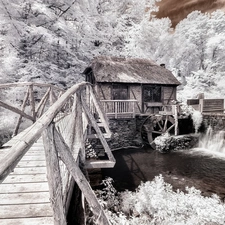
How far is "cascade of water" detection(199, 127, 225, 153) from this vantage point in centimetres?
1180

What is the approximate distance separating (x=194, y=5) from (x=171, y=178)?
1257 inches

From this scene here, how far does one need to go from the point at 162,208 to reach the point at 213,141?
9.24 metres

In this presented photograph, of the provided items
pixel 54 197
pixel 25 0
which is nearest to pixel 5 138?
pixel 25 0

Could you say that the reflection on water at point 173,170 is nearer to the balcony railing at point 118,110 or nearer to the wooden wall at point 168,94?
the balcony railing at point 118,110

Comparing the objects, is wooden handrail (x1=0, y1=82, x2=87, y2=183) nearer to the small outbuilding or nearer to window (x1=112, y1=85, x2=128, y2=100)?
the small outbuilding

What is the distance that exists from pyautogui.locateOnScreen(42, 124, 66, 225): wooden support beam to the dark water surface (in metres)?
6.63

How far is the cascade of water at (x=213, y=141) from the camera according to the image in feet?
38.7

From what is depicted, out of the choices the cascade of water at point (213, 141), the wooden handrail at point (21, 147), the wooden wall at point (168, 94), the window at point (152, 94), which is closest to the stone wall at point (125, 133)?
the window at point (152, 94)

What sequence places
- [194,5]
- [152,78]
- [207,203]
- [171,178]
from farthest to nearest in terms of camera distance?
[194,5] → [152,78] → [171,178] → [207,203]

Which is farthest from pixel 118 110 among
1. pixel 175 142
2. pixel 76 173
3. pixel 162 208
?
pixel 76 173

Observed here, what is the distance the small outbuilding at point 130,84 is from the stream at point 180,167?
142 inches

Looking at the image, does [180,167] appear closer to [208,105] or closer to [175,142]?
[175,142]

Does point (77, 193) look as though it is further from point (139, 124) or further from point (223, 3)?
point (223, 3)

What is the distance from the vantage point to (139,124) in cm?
1339
